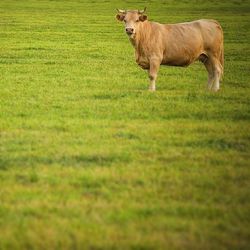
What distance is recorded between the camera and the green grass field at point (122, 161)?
596cm

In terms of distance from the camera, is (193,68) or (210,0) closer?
(193,68)

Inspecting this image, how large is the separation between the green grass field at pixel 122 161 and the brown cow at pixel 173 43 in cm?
64

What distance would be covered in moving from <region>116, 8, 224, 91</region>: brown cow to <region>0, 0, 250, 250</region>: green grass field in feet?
2.11

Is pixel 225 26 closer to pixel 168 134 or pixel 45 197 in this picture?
pixel 168 134

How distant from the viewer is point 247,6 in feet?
199

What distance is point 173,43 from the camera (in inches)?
600

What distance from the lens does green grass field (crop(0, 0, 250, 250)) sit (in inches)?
235

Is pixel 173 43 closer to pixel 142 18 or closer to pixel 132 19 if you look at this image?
pixel 142 18

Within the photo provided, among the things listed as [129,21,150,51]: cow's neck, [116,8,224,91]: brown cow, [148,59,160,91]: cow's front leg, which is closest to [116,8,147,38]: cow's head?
[116,8,224,91]: brown cow

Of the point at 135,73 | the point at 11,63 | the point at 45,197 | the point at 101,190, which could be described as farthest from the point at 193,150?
the point at 11,63

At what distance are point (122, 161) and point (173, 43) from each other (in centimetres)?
739

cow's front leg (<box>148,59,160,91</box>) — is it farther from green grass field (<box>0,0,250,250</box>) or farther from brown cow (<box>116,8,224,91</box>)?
green grass field (<box>0,0,250,250</box>)

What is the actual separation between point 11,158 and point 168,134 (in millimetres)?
2714

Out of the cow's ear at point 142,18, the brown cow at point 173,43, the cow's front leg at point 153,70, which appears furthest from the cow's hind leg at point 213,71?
the cow's ear at point 142,18
